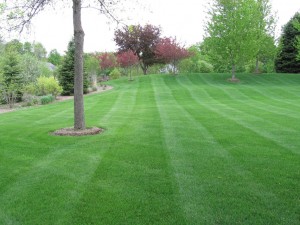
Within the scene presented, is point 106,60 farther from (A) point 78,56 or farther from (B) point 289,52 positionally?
(A) point 78,56

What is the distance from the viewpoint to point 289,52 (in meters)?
38.2

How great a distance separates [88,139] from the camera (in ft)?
26.9

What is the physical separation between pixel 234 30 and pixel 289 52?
535 inches

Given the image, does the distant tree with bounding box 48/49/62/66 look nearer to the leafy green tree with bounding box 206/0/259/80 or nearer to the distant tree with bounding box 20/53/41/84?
the distant tree with bounding box 20/53/41/84

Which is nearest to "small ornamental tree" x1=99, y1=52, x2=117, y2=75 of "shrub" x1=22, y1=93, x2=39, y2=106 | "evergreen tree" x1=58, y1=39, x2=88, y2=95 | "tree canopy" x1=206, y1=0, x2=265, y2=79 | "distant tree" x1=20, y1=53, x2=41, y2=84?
"distant tree" x1=20, y1=53, x2=41, y2=84

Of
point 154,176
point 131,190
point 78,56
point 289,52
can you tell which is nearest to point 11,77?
point 78,56

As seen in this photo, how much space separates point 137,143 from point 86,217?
380 cm

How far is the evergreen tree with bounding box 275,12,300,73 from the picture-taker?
122ft

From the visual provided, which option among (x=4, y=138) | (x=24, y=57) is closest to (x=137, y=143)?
(x=4, y=138)

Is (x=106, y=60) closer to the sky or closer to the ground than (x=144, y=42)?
closer to the ground

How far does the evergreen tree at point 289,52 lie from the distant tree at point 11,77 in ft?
93.3

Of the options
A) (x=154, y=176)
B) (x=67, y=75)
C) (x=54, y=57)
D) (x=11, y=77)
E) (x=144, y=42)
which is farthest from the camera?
(x=54, y=57)

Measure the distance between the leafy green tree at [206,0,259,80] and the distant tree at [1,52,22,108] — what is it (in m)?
16.9

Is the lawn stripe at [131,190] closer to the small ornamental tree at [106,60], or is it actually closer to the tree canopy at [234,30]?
the tree canopy at [234,30]
